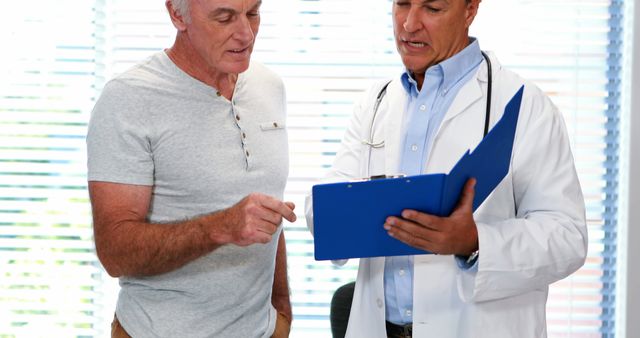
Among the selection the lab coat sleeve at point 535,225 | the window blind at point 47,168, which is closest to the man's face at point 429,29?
the lab coat sleeve at point 535,225

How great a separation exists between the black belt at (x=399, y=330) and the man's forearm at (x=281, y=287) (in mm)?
366

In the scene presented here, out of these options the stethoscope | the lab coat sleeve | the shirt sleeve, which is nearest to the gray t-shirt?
the shirt sleeve

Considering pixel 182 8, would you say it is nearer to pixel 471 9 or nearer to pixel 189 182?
pixel 189 182

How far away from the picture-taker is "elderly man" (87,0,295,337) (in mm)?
1680

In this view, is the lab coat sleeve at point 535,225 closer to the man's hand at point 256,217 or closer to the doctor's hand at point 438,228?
the doctor's hand at point 438,228

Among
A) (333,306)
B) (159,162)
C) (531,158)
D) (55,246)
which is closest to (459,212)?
(531,158)

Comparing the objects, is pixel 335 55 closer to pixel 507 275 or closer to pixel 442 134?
pixel 442 134

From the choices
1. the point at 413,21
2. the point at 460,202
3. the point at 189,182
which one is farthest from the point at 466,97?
the point at 189,182

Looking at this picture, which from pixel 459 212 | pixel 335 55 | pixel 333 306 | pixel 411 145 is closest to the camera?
pixel 459 212

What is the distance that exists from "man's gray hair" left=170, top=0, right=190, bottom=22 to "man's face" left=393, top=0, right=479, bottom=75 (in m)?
0.47

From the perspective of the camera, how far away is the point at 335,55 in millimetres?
3096

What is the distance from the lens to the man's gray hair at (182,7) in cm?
179

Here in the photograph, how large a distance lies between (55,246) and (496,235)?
2.06 m

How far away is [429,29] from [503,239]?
1.63 ft
